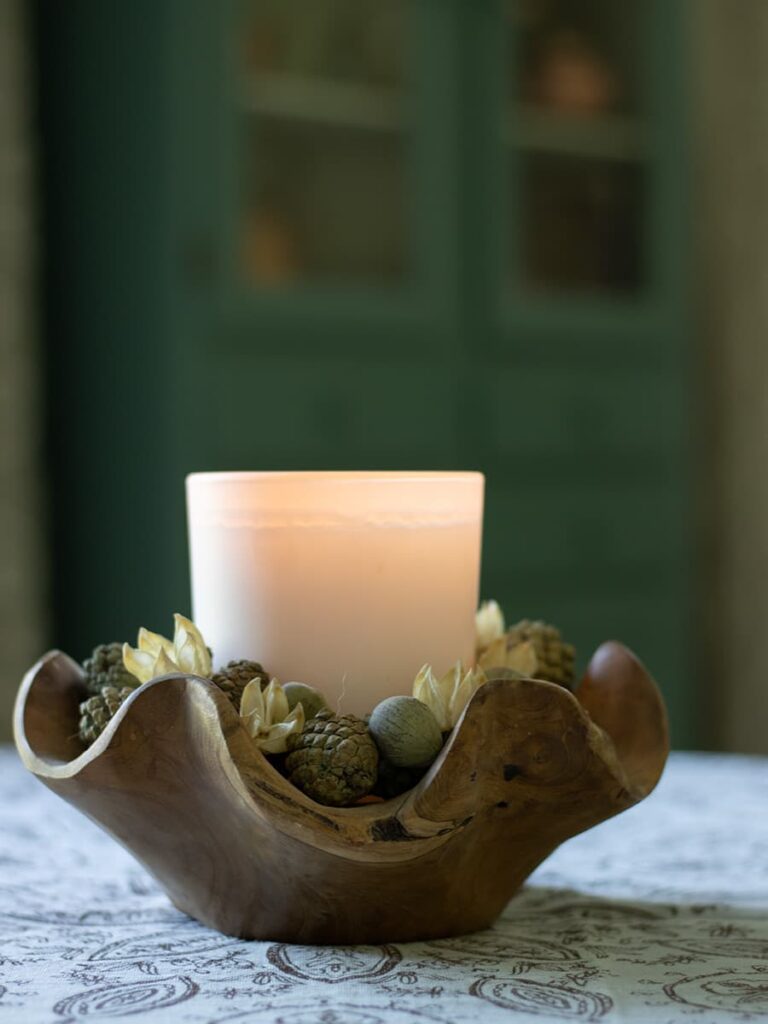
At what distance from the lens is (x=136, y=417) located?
185cm

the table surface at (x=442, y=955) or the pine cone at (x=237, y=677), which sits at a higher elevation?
the pine cone at (x=237, y=677)

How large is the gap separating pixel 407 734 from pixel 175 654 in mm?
95

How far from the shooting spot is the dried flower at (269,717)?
0.47m

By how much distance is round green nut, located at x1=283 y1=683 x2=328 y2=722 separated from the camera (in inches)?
19.5

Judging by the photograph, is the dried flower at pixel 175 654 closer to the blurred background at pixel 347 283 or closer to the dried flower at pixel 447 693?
the dried flower at pixel 447 693

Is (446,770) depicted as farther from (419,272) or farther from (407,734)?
(419,272)

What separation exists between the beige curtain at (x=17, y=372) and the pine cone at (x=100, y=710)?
1374 mm

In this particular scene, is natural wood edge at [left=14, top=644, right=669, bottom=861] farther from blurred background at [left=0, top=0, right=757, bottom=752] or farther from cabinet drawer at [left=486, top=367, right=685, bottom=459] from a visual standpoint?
cabinet drawer at [left=486, top=367, right=685, bottom=459]

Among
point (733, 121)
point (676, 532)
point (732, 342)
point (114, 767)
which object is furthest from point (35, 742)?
point (733, 121)

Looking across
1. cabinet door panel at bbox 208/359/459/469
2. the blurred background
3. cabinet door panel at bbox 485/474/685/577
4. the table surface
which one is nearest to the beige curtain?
the blurred background

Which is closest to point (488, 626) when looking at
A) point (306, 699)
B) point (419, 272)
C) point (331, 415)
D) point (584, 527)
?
point (306, 699)

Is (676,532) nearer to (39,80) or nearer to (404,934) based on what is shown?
(39,80)

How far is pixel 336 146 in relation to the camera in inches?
78.2

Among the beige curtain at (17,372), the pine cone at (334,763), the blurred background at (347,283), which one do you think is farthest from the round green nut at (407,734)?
the beige curtain at (17,372)
